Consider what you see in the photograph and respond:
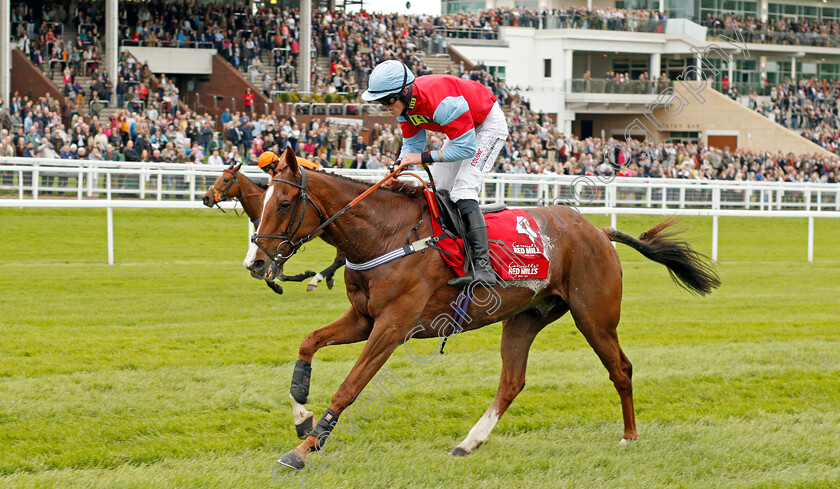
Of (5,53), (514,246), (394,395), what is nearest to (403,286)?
(514,246)

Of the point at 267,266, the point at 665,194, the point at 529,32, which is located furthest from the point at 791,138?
the point at 267,266

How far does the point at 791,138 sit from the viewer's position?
122 feet

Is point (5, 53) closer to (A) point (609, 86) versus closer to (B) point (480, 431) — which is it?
(B) point (480, 431)

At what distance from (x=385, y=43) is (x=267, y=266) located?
92.1ft

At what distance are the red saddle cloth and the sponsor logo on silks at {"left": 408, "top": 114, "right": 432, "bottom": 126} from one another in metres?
0.60

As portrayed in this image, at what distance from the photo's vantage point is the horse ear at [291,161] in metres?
4.46

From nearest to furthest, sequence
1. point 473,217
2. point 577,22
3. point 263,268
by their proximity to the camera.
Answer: point 263,268, point 473,217, point 577,22

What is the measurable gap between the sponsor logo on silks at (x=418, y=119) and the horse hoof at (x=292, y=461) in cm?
171

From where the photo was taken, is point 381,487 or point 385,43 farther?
point 385,43

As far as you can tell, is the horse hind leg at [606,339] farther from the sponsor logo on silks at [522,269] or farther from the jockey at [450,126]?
the jockey at [450,126]

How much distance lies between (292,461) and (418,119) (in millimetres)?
1748

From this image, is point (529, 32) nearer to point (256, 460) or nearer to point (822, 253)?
point (822, 253)

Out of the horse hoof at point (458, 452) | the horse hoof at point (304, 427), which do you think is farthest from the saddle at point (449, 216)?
the horse hoof at point (304, 427)

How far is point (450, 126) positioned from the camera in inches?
189
